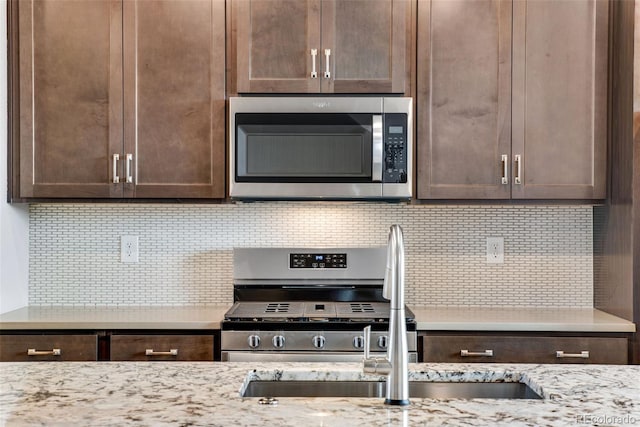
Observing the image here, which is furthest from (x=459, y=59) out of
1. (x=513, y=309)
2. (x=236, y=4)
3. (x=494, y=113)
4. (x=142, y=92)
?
(x=142, y=92)

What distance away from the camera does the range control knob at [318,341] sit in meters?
2.44

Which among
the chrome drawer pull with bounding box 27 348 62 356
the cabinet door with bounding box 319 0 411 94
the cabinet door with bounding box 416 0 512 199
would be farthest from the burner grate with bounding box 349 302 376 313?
the chrome drawer pull with bounding box 27 348 62 356

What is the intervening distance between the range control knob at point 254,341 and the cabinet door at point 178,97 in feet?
2.18

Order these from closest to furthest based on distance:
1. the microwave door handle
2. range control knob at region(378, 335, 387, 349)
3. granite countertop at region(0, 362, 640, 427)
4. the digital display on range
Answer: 1. granite countertop at region(0, 362, 640, 427)
2. range control knob at region(378, 335, 387, 349)
3. the microwave door handle
4. the digital display on range

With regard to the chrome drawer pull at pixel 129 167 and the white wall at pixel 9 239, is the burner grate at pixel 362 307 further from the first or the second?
the white wall at pixel 9 239

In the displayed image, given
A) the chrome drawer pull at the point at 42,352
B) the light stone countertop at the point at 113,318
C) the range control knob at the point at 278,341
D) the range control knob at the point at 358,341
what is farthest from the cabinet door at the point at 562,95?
the chrome drawer pull at the point at 42,352

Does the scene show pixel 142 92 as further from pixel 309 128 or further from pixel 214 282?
pixel 214 282

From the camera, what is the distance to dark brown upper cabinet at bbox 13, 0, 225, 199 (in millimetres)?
2680

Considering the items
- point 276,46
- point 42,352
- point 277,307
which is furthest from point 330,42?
point 42,352

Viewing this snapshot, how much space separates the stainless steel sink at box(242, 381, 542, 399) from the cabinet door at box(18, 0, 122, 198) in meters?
1.58

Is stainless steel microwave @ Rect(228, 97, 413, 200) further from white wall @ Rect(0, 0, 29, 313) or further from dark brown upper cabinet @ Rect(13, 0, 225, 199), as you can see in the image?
white wall @ Rect(0, 0, 29, 313)

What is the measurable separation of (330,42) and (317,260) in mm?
1043

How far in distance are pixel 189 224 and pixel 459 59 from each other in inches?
60.6

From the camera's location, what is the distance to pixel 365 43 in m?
2.66
